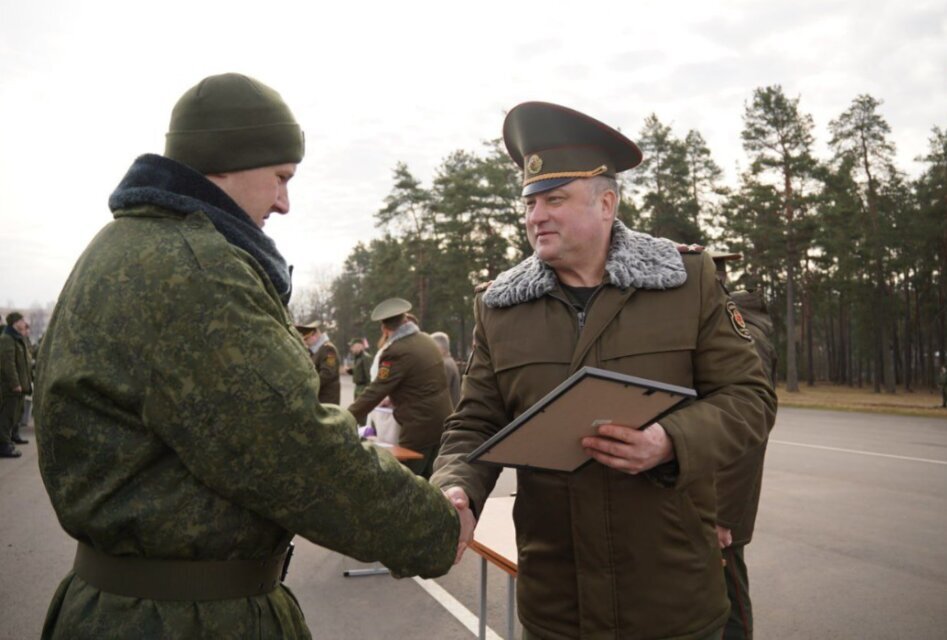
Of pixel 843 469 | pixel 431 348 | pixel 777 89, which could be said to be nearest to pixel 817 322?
pixel 777 89

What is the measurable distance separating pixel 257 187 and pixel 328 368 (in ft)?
26.8

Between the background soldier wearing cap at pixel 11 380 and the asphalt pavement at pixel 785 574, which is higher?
the background soldier wearing cap at pixel 11 380

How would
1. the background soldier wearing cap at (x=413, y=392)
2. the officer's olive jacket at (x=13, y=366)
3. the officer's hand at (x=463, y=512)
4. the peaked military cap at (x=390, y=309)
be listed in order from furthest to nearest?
the officer's olive jacket at (x=13, y=366)
the peaked military cap at (x=390, y=309)
the background soldier wearing cap at (x=413, y=392)
the officer's hand at (x=463, y=512)

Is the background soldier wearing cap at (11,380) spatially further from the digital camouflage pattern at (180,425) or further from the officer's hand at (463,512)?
the digital camouflage pattern at (180,425)

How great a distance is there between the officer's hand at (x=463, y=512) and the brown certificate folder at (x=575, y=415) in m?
0.18

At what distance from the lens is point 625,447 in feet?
6.41

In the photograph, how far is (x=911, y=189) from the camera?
42.2 meters

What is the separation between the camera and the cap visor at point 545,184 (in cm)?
251

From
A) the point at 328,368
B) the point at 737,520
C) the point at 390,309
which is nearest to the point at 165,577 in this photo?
the point at 737,520

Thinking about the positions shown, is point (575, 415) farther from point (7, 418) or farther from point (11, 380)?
point (7, 418)

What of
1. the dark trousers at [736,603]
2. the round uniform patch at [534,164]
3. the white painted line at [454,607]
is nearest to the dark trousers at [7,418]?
the white painted line at [454,607]

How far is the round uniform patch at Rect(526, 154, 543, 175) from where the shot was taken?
2572 mm

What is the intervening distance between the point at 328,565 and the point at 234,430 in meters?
5.46

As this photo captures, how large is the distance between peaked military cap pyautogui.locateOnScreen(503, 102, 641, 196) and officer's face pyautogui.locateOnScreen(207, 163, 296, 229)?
98cm
